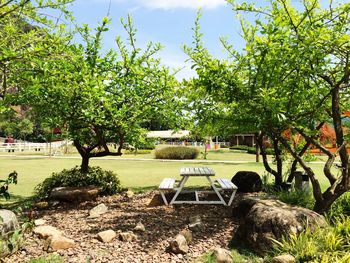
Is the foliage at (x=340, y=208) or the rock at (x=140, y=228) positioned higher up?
the foliage at (x=340, y=208)

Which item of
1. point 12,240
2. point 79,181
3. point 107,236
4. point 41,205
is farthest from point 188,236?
point 79,181

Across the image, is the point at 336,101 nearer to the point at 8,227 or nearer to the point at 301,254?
the point at 301,254

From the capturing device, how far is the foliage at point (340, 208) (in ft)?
20.8

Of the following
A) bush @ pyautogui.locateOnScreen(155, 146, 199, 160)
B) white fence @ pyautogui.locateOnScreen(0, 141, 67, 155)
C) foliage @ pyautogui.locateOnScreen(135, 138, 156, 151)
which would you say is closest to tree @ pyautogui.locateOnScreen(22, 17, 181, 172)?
foliage @ pyautogui.locateOnScreen(135, 138, 156, 151)

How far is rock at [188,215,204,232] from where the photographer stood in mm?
5956

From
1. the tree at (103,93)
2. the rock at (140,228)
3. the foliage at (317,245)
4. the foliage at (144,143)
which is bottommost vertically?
the rock at (140,228)

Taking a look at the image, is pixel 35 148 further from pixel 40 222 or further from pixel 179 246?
pixel 179 246

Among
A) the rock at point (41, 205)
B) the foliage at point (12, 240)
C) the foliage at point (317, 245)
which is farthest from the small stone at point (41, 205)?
the foliage at point (317, 245)

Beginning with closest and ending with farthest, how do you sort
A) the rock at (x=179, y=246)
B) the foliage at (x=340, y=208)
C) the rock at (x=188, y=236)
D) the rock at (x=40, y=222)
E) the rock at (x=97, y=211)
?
1. the rock at (x=179, y=246)
2. the rock at (x=188, y=236)
3. the foliage at (x=340, y=208)
4. the rock at (x=40, y=222)
5. the rock at (x=97, y=211)

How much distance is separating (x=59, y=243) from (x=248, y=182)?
610cm

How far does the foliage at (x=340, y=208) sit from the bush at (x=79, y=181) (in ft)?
19.3

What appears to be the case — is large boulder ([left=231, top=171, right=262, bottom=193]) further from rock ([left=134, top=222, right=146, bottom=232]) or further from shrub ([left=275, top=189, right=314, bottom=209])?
rock ([left=134, top=222, right=146, bottom=232])

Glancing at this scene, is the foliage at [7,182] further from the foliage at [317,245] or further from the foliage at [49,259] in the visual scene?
the foliage at [317,245]

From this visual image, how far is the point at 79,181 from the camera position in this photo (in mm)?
9422
